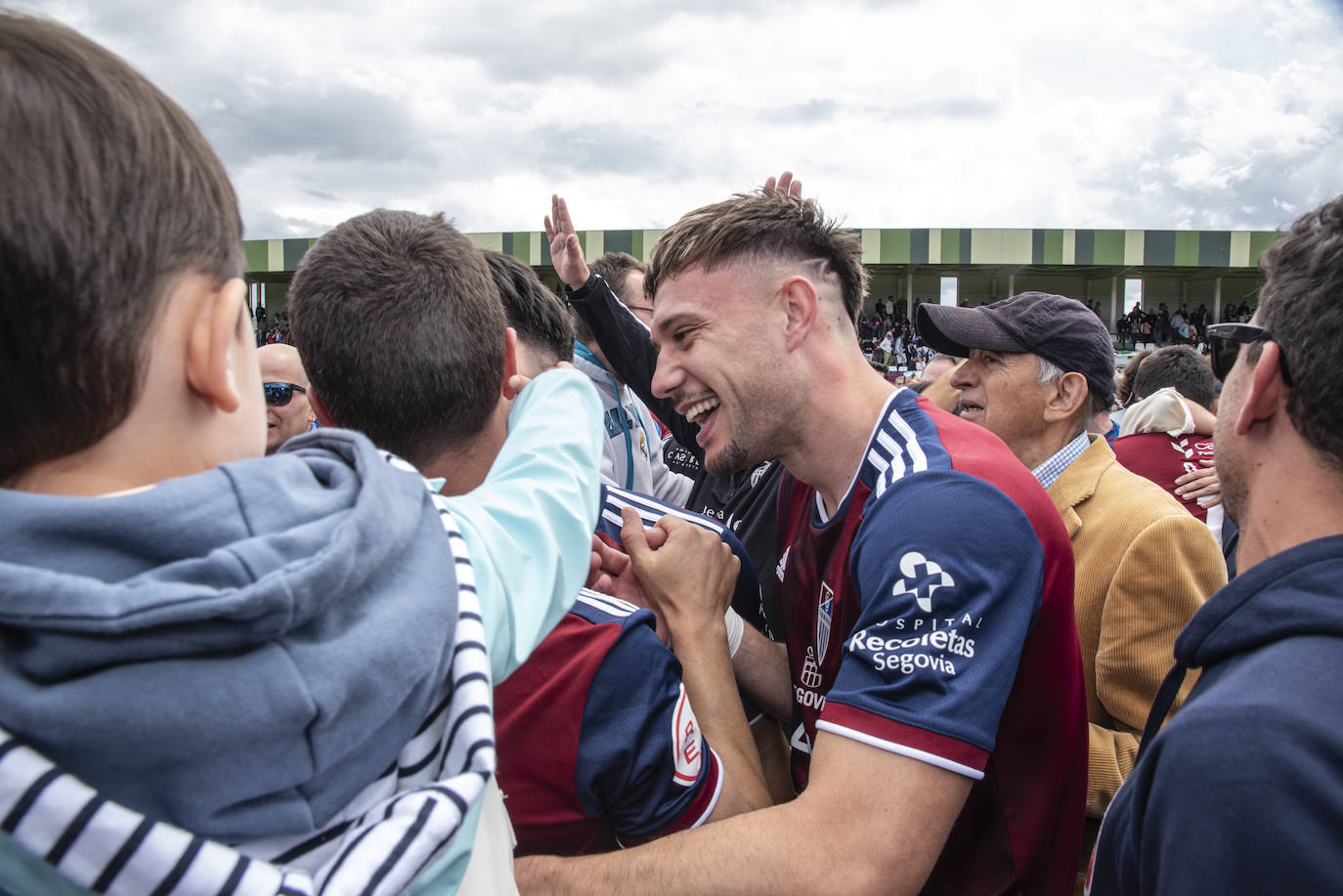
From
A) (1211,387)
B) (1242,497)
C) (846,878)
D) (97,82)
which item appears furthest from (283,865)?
(1211,387)

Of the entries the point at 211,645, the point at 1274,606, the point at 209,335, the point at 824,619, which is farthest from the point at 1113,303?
the point at 211,645

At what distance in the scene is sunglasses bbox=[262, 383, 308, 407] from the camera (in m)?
3.88

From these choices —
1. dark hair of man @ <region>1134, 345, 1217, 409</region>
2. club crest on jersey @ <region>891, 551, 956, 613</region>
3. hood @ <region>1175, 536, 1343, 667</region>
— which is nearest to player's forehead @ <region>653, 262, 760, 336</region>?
club crest on jersey @ <region>891, 551, 956, 613</region>

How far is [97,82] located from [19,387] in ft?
1.02

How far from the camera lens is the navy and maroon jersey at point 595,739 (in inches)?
53.9

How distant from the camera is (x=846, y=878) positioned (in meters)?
1.43

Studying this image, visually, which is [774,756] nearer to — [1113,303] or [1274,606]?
[1274,606]

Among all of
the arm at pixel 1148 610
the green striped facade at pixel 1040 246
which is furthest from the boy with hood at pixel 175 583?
the green striped facade at pixel 1040 246

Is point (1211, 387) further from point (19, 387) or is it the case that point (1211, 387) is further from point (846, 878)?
point (19, 387)

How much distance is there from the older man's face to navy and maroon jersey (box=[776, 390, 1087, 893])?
1436 mm

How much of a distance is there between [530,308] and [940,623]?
158 cm

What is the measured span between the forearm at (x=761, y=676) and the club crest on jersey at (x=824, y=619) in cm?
19

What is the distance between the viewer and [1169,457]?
4.54 metres

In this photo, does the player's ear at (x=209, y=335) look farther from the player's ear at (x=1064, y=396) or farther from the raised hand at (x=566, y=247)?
the player's ear at (x=1064, y=396)
